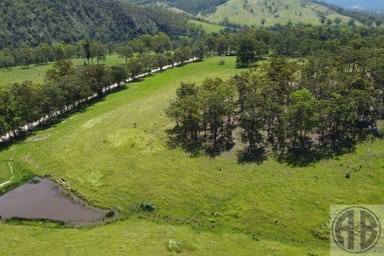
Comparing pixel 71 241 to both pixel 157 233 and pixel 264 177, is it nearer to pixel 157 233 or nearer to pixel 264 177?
pixel 157 233

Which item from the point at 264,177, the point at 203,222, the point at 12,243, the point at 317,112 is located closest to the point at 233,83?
the point at 317,112

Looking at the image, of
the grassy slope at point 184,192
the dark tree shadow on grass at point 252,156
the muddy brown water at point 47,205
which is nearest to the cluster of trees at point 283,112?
the dark tree shadow on grass at point 252,156

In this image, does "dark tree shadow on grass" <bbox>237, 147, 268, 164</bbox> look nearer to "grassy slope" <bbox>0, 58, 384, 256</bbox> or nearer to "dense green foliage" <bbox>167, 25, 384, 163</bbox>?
"dense green foliage" <bbox>167, 25, 384, 163</bbox>

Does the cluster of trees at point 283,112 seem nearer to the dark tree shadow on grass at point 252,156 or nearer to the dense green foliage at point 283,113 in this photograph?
the dense green foliage at point 283,113

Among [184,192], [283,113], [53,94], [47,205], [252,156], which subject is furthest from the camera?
[53,94]

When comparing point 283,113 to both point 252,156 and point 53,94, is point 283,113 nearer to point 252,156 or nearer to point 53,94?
point 252,156

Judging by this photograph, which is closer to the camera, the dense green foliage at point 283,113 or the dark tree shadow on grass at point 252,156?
the dark tree shadow on grass at point 252,156

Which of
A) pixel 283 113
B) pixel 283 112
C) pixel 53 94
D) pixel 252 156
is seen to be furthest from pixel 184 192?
pixel 53 94
